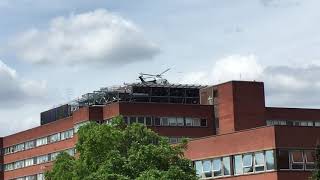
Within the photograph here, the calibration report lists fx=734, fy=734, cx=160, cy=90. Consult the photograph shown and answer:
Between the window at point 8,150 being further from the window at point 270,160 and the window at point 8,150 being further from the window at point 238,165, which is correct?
the window at point 270,160

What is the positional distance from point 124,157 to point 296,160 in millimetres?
20380

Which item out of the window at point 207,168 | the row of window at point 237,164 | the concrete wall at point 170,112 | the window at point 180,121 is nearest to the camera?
the row of window at point 237,164

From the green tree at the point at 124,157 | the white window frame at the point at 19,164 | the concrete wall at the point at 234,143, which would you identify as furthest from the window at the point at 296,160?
the white window frame at the point at 19,164

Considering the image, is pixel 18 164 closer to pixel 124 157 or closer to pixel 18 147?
pixel 18 147

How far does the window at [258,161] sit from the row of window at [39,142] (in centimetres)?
4881

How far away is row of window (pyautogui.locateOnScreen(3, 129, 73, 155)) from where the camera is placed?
106912 mm

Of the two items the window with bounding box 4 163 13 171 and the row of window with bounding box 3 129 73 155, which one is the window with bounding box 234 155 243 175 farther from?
the window with bounding box 4 163 13 171

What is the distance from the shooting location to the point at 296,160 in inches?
2338

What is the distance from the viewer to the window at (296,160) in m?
59.3

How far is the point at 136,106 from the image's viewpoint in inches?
3748

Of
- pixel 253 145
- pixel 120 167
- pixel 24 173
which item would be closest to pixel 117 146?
pixel 120 167

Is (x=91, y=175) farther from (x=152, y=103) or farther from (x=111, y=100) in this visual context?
(x=111, y=100)

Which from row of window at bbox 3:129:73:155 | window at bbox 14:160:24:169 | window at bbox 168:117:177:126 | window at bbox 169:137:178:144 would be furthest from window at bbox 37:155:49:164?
window at bbox 169:137:178:144

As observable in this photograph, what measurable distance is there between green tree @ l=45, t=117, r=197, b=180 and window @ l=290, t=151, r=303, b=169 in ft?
49.9
